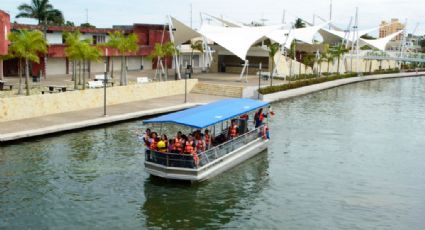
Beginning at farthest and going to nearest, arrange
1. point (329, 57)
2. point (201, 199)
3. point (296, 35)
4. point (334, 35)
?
point (334, 35), point (296, 35), point (329, 57), point (201, 199)

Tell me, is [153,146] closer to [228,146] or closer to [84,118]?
[228,146]

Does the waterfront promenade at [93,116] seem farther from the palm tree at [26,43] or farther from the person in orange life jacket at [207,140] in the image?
the person in orange life jacket at [207,140]

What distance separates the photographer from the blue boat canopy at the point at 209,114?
78.3ft

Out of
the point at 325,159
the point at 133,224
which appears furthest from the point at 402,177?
the point at 133,224

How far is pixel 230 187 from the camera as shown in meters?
23.1

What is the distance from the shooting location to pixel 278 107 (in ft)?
161

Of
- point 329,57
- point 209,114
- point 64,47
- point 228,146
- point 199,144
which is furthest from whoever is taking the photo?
point 329,57

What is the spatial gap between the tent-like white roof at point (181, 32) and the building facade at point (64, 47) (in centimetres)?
183

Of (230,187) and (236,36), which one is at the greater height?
(236,36)

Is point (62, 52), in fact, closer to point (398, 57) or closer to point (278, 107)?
point (278, 107)

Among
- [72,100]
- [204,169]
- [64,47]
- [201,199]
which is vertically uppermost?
[64,47]

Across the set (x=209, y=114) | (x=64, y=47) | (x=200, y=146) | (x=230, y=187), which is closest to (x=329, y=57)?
(x=64, y=47)

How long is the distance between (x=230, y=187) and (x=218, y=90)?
31561mm

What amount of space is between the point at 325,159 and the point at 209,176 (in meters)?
8.33
